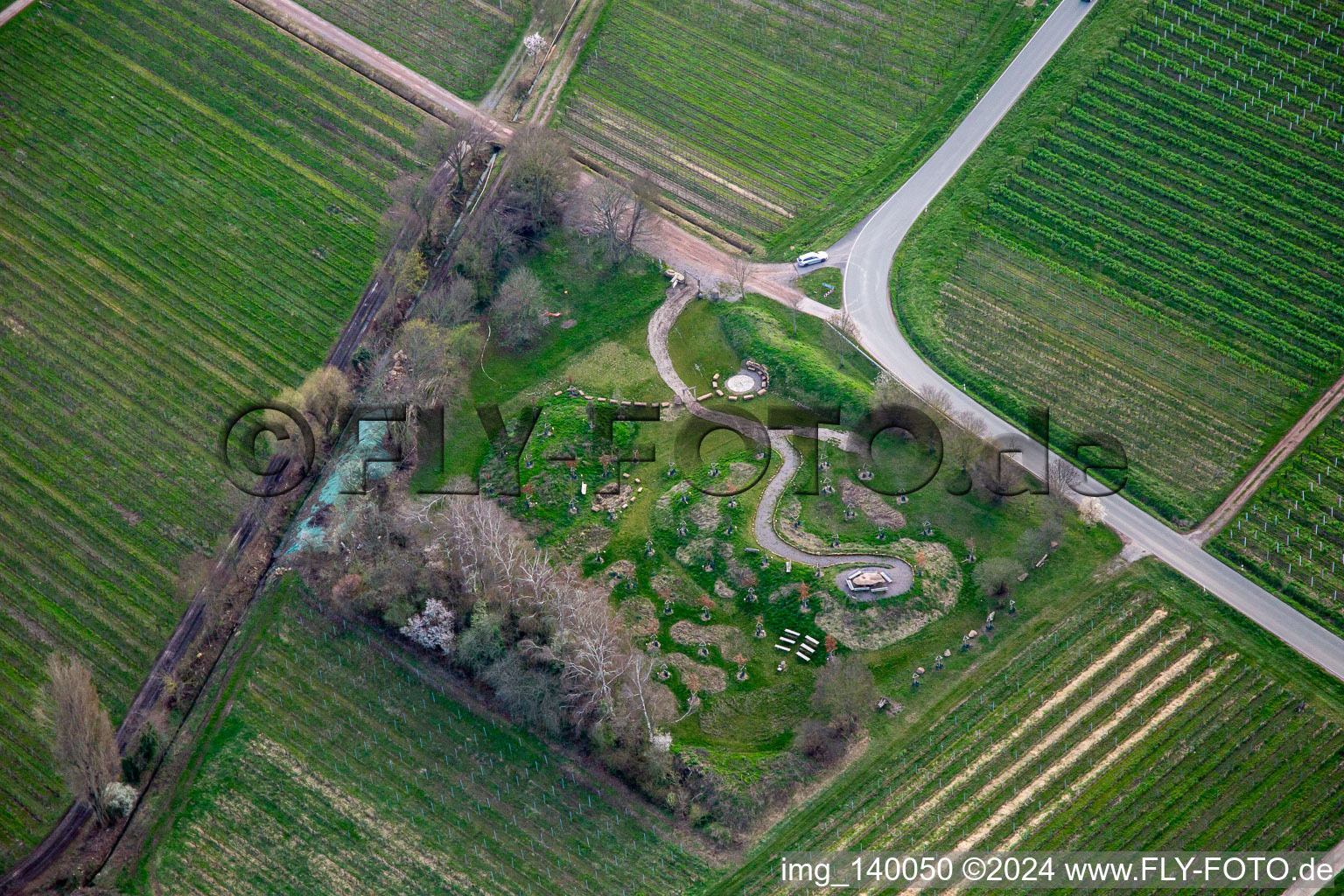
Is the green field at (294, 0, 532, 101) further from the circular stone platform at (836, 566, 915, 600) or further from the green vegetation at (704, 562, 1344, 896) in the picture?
the green vegetation at (704, 562, 1344, 896)

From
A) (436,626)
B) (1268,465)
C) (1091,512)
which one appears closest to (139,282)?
(436,626)

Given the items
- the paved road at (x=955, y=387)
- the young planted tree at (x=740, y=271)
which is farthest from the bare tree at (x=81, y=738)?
the paved road at (x=955, y=387)

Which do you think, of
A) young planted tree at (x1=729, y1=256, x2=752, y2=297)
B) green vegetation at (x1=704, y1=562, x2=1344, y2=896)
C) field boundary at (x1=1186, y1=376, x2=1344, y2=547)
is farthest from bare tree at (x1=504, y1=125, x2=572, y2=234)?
field boundary at (x1=1186, y1=376, x2=1344, y2=547)

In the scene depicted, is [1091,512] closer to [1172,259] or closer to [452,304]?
[1172,259]

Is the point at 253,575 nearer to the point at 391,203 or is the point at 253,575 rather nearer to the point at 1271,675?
the point at 391,203

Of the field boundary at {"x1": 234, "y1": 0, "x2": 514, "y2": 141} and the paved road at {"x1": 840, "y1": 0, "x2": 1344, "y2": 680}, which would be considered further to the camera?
the field boundary at {"x1": 234, "y1": 0, "x2": 514, "y2": 141}

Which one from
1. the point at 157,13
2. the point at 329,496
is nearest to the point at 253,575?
the point at 329,496
